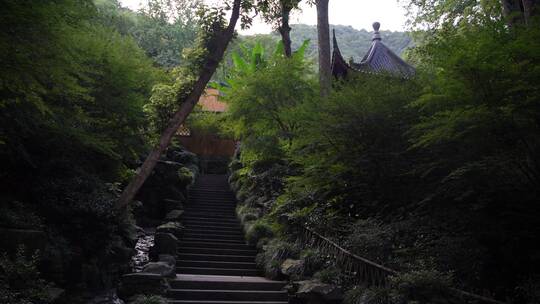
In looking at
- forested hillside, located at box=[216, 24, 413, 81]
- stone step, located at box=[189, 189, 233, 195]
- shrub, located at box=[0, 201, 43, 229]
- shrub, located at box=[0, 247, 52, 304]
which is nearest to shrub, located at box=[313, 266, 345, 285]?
shrub, located at box=[0, 247, 52, 304]

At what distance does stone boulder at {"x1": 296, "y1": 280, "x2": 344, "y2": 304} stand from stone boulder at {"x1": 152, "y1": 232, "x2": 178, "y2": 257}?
4.27 metres

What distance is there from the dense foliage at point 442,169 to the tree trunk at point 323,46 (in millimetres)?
2639

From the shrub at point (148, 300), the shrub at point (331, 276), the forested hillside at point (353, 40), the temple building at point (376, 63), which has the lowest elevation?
the shrub at point (148, 300)

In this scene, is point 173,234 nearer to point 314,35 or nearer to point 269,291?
point 269,291

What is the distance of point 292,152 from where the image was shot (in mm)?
9484

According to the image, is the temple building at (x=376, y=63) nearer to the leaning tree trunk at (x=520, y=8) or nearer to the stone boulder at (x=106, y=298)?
the leaning tree trunk at (x=520, y=8)

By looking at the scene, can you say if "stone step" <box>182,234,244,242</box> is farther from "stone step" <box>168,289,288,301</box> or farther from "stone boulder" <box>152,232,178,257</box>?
"stone step" <box>168,289,288,301</box>

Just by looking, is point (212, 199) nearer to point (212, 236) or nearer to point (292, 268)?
point (212, 236)

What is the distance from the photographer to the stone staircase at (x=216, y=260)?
25.4ft

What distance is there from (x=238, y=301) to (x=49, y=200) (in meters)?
4.04

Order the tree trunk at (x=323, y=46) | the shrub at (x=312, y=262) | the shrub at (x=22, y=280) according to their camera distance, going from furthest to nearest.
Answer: the tree trunk at (x=323, y=46), the shrub at (x=312, y=262), the shrub at (x=22, y=280)

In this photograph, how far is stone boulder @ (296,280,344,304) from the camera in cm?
622

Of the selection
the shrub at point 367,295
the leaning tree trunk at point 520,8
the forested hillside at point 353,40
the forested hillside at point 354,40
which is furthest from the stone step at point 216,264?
the forested hillside at point 354,40

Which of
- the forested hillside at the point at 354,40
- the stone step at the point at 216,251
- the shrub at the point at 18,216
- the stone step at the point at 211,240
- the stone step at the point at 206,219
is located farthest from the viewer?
the forested hillside at the point at 354,40
